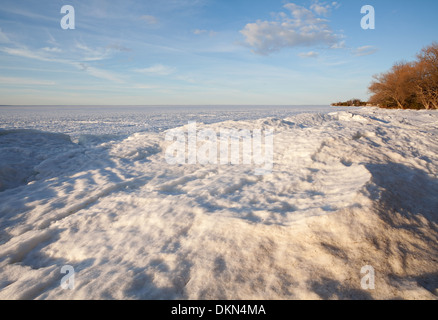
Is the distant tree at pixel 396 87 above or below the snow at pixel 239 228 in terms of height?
above

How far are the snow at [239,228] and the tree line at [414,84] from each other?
28142mm

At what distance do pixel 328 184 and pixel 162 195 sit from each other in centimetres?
262

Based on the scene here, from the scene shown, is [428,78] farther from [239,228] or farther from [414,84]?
[239,228]

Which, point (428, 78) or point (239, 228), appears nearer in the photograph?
point (239, 228)

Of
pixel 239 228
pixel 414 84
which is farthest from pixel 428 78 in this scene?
pixel 239 228

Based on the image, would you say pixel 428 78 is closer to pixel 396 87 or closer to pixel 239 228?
pixel 396 87

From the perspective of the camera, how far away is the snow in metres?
2.00

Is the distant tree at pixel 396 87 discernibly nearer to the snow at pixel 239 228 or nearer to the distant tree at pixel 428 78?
the distant tree at pixel 428 78

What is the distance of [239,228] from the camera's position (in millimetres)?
2641

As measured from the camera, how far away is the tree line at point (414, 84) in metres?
24.5

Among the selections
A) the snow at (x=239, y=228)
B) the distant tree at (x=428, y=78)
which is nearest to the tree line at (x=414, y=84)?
the distant tree at (x=428, y=78)

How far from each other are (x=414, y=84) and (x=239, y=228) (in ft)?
109

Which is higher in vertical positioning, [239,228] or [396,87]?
[396,87]

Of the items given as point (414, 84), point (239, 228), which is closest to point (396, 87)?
point (414, 84)
